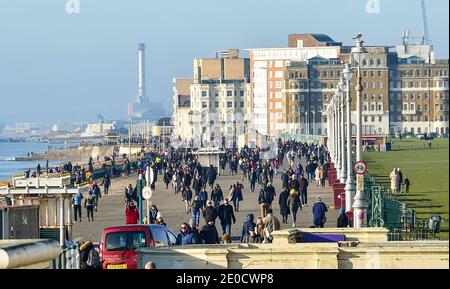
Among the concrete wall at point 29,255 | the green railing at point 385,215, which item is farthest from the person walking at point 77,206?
the concrete wall at point 29,255

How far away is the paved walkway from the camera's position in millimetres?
33875

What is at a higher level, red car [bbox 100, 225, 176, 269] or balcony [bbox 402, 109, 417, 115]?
balcony [bbox 402, 109, 417, 115]

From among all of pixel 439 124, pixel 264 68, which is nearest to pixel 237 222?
pixel 439 124

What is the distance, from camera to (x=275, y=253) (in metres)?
12.6

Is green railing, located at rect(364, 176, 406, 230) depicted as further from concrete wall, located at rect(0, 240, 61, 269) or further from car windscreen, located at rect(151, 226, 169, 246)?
concrete wall, located at rect(0, 240, 61, 269)

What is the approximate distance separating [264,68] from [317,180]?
469 ft

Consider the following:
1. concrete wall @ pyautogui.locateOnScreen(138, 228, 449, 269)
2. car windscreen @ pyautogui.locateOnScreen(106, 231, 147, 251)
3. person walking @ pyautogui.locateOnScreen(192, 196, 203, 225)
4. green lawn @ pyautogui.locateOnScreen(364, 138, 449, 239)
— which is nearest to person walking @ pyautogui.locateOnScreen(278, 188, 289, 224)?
person walking @ pyautogui.locateOnScreen(192, 196, 203, 225)

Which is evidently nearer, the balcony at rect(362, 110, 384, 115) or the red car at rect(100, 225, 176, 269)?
the red car at rect(100, 225, 176, 269)

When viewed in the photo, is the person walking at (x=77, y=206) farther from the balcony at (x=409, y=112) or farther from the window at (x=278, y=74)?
the window at (x=278, y=74)

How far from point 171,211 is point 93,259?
22.1m

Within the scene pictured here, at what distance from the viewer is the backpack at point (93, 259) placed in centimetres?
1903

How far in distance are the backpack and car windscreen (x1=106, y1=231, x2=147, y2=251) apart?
11.1 inches

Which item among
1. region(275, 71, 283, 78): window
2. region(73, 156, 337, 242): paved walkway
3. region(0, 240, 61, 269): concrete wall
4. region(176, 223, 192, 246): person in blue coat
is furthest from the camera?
region(275, 71, 283, 78): window

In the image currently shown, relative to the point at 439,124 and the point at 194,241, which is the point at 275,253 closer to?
the point at 194,241
